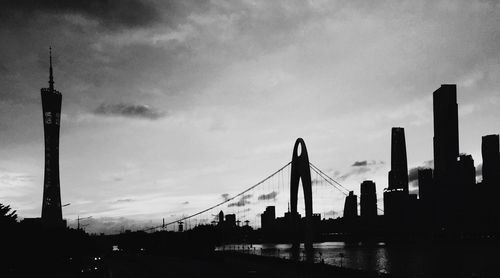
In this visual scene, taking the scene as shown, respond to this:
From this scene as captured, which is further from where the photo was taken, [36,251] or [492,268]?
[492,268]

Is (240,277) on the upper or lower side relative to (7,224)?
lower

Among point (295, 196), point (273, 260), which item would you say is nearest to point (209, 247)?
point (295, 196)

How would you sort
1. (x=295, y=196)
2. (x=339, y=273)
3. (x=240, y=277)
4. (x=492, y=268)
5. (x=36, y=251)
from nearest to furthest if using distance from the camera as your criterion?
1. (x=339, y=273)
2. (x=240, y=277)
3. (x=36, y=251)
4. (x=492, y=268)
5. (x=295, y=196)

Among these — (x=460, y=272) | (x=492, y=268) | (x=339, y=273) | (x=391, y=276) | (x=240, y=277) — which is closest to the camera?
(x=391, y=276)

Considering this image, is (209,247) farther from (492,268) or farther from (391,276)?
(391,276)

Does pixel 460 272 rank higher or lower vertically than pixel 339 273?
lower

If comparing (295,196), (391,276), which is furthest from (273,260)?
(295,196)

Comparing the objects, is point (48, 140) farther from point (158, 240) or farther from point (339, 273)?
point (339, 273)

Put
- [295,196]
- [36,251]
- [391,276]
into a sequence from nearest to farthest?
[391,276] < [36,251] < [295,196]

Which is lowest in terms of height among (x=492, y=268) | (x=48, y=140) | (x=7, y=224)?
(x=492, y=268)
